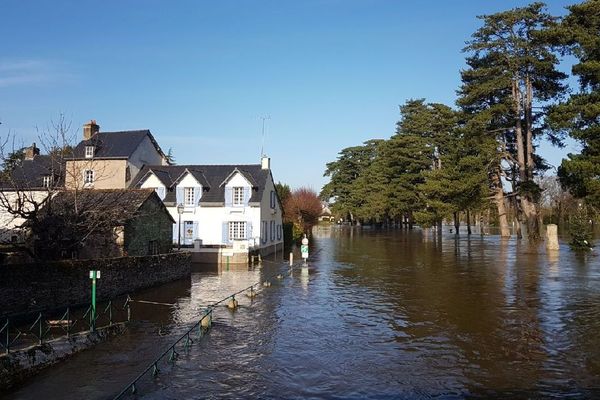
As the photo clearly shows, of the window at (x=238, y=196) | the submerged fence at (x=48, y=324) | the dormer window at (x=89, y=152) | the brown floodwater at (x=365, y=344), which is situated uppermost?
the dormer window at (x=89, y=152)

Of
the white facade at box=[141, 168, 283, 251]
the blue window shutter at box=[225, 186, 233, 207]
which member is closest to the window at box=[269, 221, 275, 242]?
the white facade at box=[141, 168, 283, 251]

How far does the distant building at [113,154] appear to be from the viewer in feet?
129

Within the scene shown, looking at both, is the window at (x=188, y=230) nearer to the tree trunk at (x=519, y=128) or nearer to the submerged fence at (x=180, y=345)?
the submerged fence at (x=180, y=345)

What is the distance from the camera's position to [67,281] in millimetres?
17703

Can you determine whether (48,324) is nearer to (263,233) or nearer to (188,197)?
(188,197)

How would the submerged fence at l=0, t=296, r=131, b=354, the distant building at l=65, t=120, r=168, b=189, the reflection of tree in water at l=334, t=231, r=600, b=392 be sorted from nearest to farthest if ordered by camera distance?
the reflection of tree in water at l=334, t=231, r=600, b=392, the submerged fence at l=0, t=296, r=131, b=354, the distant building at l=65, t=120, r=168, b=189

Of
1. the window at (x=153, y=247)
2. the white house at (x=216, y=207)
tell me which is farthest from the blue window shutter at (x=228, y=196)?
the window at (x=153, y=247)

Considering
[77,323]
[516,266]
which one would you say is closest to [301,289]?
[77,323]

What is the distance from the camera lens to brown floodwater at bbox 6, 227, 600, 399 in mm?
10531

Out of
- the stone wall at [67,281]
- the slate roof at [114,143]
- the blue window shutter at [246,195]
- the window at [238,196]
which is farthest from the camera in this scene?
the slate roof at [114,143]

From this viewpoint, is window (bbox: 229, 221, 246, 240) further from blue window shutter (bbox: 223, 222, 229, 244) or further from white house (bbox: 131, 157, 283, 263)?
blue window shutter (bbox: 223, 222, 229, 244)

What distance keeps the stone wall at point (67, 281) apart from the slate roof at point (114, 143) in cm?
1842

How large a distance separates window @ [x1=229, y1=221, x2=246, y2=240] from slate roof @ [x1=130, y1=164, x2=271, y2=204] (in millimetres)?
1848

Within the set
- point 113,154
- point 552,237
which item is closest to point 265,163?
point 113,154
